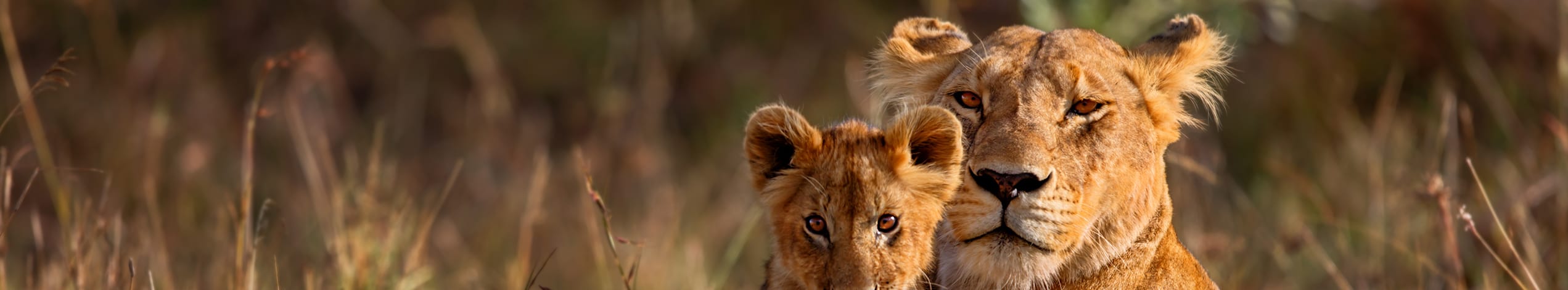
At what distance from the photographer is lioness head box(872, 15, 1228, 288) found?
10.2ft

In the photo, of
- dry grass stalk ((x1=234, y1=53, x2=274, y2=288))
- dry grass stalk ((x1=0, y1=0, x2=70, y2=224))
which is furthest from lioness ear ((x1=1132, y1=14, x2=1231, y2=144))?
dry grass stalk ((x1=0, y1=0, x2=70, y2=224))

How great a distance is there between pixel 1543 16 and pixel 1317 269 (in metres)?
3.00

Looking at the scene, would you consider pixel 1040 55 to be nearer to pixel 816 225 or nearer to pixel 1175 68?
pixel 1175 68

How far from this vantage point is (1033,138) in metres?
3.17

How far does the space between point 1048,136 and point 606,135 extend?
7612 mm

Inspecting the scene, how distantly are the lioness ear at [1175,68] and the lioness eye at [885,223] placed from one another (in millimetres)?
948

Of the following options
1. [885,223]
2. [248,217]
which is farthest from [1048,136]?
[248,217]

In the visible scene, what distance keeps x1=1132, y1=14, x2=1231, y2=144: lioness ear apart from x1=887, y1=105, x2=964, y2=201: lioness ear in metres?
0.78

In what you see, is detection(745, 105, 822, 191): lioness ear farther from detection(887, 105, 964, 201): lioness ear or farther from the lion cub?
detection(887, 105, 964, 201): lioness ear

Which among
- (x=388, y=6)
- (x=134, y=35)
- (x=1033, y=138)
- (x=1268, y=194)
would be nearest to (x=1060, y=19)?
(x=1033, y=138)

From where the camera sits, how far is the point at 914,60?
3.72 m

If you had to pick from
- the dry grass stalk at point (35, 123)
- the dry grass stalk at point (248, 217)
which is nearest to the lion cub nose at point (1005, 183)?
the dry grass stalk at point (248, 217)

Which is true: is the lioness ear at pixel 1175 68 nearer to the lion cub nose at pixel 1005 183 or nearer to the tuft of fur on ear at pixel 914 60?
the tuft of fur on ear at pixel 914 60

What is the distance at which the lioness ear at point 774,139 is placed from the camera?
301cm
